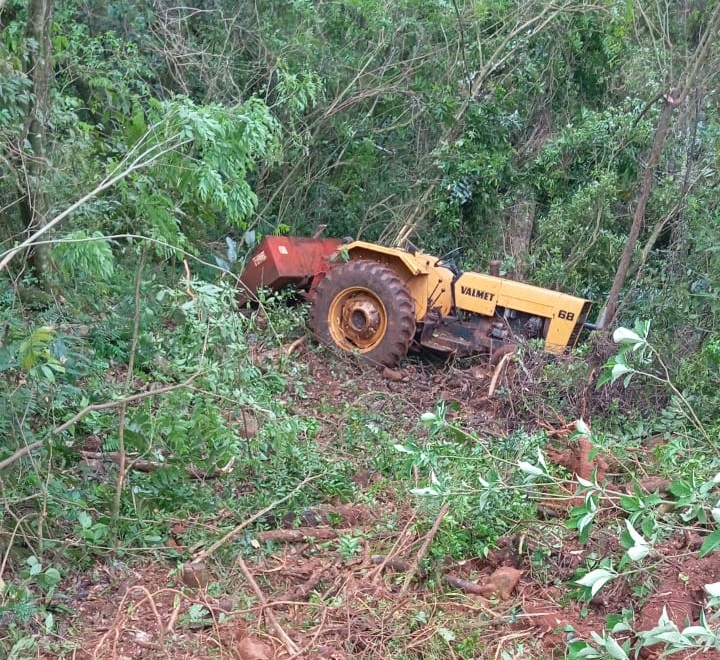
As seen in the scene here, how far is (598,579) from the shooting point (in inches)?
104

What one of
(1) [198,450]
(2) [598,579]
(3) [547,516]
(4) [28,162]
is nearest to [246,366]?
(1) [198,450]

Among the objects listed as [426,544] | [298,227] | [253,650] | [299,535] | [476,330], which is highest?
[298,227]

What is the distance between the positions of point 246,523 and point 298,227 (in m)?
7.01

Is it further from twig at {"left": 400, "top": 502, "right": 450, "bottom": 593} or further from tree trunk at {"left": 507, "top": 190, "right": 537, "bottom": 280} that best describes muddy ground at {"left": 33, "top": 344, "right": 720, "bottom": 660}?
tree trunk at {"left": 507, "top": 190, "right": 537, "bottom": 280}

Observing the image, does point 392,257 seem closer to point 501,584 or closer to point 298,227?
point 298,227

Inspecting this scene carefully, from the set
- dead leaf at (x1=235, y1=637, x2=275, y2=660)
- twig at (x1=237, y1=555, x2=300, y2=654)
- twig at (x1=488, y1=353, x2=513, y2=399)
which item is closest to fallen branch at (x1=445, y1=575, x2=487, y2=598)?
twig at (x1=237, y1=555, x2=300, y2=654)

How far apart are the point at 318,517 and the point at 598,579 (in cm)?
236

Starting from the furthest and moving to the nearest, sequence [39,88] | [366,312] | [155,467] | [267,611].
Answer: [366,312] → [39,88] → [155,467] → [267,611]

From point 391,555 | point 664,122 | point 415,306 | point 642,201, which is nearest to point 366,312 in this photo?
point 415,306

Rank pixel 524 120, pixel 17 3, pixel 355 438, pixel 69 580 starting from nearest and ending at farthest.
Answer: pixel 69 580, pixel 355 438, pixel 17 3, pixel 524 120

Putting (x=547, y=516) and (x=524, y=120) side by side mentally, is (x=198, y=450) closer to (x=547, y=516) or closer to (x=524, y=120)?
A: (x=547, y=516)

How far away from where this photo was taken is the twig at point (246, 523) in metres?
4.20

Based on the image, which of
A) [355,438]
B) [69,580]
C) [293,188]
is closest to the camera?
[69,580]

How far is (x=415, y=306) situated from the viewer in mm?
8039
